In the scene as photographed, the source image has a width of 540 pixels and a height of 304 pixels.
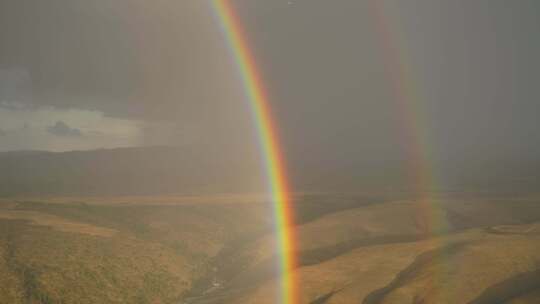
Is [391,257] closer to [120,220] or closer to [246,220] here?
[246,220]

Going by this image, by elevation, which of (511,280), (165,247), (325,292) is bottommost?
(511,280)

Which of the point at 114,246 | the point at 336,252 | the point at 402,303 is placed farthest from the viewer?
the point at 336,252

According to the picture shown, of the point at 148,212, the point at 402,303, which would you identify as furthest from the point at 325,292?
the point at 148,212

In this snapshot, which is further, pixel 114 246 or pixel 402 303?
pixel 114 246

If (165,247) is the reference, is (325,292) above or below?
below

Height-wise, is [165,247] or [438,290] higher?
[165,247]

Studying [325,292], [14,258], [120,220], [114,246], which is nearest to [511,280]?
[325,292]

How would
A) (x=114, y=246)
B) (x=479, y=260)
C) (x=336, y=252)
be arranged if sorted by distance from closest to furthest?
(x=479, y=260)
(x=114, y=246)
(x=336, y=252)

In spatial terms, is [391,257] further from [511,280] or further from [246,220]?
[246,220]

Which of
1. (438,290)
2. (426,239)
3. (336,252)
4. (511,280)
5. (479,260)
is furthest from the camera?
(426,239)
